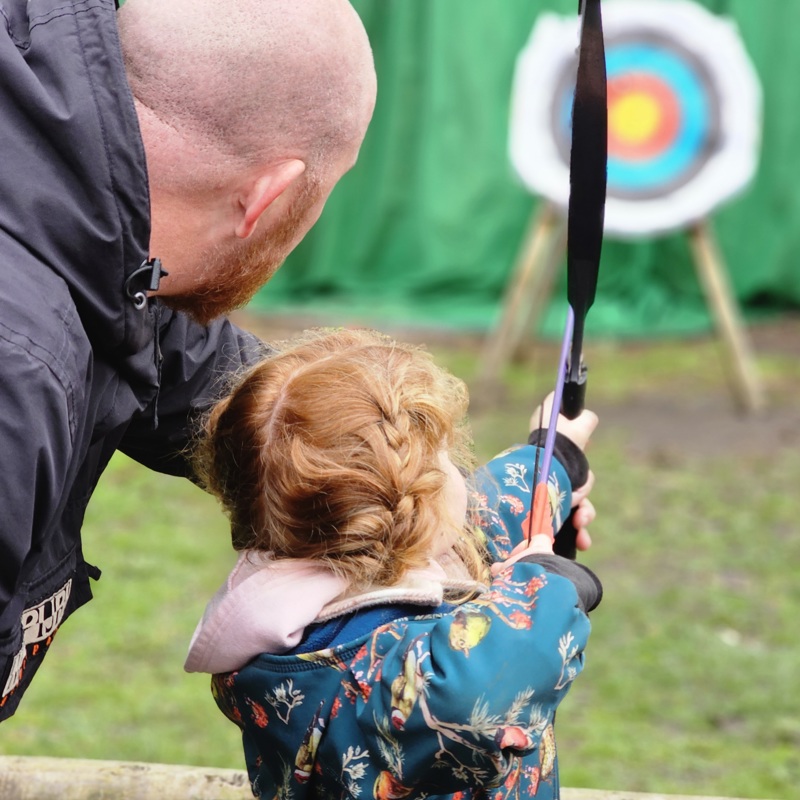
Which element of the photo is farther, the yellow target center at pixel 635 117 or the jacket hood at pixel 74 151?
the yellow target center at pixel 635 117

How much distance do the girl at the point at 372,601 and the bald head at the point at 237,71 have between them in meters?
0.22

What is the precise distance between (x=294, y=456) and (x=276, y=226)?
0.25 meters

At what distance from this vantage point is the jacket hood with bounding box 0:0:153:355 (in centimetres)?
112

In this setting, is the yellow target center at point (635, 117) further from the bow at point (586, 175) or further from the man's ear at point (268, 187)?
the man's ear at point (268, 187)

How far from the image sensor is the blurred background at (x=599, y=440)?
250 cm

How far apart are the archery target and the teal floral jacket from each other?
314 centimetres

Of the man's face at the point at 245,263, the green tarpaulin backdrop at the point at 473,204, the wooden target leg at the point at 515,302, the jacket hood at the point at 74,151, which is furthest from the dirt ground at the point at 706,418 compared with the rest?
the jacket hood at the point at 74,151

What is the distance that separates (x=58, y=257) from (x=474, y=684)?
51cm

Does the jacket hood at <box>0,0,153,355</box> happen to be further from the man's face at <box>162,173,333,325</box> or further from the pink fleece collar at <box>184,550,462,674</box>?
the pink fleece collar at <box>184,550,462,674</box>

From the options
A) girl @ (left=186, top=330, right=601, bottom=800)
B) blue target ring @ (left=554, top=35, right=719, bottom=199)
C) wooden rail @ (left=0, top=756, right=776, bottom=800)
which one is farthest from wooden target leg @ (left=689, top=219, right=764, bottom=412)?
girl @ (left=186, top=330, right=601, bottom=800)

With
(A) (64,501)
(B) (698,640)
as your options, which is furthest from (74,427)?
(B) (698,640)

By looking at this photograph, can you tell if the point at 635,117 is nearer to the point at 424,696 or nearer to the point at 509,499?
A: the point at 509,499

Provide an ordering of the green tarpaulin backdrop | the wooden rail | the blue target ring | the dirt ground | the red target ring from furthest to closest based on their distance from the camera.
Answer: the green tarpaulin backdrop < the red target ring < the blue target ring < the dirt ground < the wooden rail

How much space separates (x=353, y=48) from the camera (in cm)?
128
